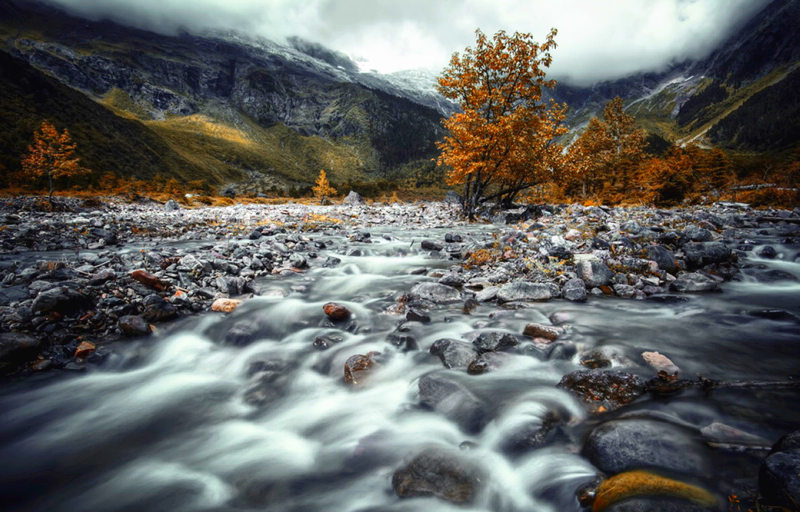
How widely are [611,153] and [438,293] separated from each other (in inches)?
1200

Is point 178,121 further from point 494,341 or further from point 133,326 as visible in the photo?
point 494,341

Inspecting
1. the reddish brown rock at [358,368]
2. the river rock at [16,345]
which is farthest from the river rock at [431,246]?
the river rock at [16,345]

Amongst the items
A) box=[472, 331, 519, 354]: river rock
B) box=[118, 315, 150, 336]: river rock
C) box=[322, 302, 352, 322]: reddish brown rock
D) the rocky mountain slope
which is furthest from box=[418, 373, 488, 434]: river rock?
the rocky mountain slope

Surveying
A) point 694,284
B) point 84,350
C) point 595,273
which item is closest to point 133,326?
point 84,350

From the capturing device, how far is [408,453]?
2965 millimetres

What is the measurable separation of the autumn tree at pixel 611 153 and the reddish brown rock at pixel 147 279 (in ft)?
89.7

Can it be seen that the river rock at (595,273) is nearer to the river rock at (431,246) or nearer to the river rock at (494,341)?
the river rock at (494,341)

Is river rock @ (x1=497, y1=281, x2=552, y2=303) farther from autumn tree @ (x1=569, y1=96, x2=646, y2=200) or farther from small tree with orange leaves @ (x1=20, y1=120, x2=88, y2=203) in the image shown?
small tree with orange leaves @ (x1=20, y1=120, x2=88, y2=203)

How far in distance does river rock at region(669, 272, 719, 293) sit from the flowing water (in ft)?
0.74

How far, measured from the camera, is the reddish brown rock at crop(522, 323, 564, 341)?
14.6ft

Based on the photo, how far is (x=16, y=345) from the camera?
4195 mm

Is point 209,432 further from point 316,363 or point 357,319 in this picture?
point 357,319

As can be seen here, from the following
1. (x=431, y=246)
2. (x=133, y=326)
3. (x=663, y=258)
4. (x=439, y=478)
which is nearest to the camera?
(x=439, y=478)

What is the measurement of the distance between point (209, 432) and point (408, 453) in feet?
7.24
